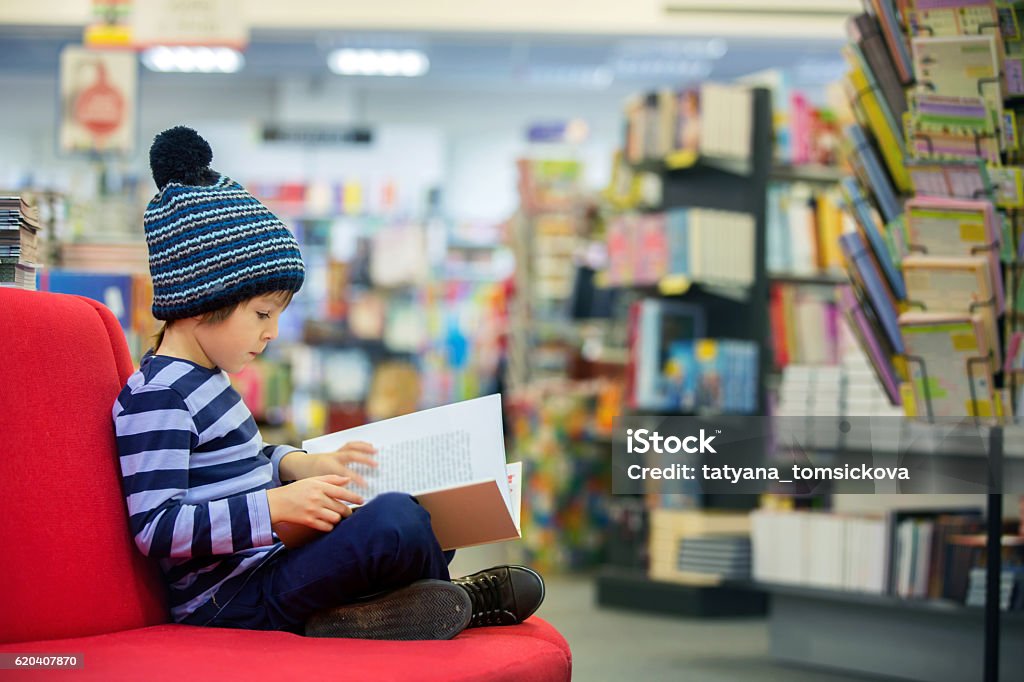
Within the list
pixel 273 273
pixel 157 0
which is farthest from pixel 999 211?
pixel 157 0

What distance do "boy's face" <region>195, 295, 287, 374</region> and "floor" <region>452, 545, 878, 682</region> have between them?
1.42 metres

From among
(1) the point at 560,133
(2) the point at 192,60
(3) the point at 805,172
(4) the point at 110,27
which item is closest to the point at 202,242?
(3) the point at 805,172

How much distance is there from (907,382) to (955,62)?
2.21 feet

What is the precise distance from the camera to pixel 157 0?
664 cm

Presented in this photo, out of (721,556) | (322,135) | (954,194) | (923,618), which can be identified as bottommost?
(721,556)

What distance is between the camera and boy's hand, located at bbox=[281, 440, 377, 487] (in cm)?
165

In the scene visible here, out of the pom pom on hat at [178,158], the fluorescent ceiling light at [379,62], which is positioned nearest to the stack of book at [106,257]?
the pom pom on hat at [178,158]

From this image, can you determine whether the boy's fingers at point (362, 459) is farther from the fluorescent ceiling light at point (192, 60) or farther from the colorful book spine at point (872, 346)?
the fluorescent ceiling light at point (192, 60)

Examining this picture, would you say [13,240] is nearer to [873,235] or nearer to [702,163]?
[873,235]

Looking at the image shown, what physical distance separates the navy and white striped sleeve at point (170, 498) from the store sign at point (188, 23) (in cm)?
538

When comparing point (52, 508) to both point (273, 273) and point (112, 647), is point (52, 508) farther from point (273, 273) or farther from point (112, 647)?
point (273, 273)

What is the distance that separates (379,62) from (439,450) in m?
9.02

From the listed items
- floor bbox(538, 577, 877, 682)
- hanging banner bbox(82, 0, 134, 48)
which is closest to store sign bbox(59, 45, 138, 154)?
hanging banner bbox(82, 0, 134, 48)

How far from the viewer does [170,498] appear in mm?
1554
